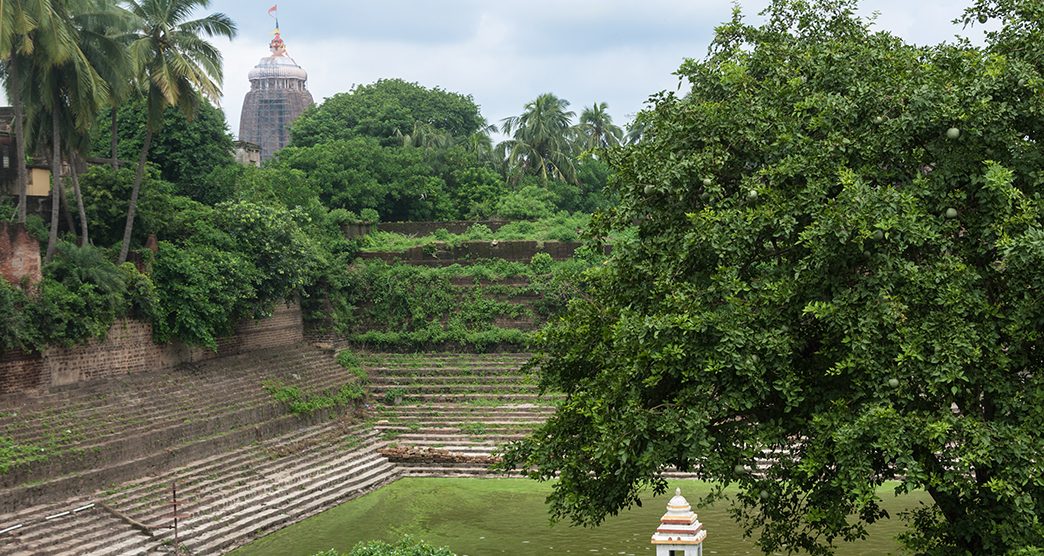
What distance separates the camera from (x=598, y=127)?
42312 mm

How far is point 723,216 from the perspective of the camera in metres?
9.60

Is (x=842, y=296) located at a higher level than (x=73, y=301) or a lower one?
lower

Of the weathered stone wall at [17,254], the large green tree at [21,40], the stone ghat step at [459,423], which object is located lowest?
the stone ghat step at [459,423]

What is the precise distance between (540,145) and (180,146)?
15139mm

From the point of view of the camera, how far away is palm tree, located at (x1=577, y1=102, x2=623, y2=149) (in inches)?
1655

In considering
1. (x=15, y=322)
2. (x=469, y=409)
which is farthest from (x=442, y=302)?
(x=15, y=322)

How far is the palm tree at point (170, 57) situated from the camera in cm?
1988

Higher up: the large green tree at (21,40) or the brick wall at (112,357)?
the large green tree at (21,40)

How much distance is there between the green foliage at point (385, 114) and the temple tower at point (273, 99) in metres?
27.1

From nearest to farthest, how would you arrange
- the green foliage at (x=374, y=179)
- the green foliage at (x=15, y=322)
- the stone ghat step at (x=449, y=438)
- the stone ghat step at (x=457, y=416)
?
the green foliage at (x=15, y=322) < the stone ghat step at (x=449, y=438) < the stone ghat step at (x=457, y=416) < the green foliage at (x=374, y=179)

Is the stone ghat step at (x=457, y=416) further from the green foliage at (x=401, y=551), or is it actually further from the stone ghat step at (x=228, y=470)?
the green foliage at (x=401, y=551)

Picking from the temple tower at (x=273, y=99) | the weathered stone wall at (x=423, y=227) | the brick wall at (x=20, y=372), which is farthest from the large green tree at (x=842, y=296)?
the temple tower at (x=273, y=99)

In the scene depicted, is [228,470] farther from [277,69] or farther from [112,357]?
[277,69]

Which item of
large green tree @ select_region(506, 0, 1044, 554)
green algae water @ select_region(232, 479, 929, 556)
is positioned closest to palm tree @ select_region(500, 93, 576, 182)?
green algae water @ select_region(232, 479, 929, 556)
